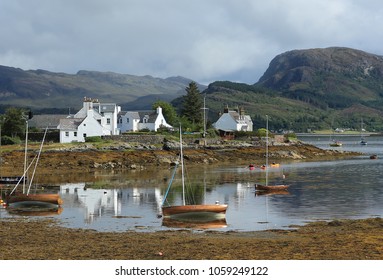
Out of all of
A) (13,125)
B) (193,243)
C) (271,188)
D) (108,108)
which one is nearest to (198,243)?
(193,243)

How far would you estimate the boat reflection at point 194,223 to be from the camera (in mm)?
39375

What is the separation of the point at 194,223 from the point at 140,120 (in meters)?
99.7

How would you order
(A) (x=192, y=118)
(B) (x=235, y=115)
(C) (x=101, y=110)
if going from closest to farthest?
1. (C) (x=101, y=110)
2. (A) (x=192, y=118)
3. (B) (x=235, y=115)

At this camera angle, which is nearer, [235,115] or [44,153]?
[44,153]

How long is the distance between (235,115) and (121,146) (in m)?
74.8

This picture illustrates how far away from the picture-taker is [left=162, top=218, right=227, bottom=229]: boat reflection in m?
39.4

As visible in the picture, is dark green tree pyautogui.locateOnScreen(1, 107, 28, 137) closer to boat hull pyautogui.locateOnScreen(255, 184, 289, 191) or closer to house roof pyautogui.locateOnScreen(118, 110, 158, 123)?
house roof pyautogui.locateOnScreen(118, 110, 158, 123)

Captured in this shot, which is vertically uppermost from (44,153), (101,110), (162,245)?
(101,110)

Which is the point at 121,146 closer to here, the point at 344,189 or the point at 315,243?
the point at 344,189

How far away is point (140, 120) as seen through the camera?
139000mm

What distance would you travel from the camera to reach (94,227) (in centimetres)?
3934

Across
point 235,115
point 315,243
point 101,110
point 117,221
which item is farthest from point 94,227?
point 235,115

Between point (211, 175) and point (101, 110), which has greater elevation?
A: point (101, 110)

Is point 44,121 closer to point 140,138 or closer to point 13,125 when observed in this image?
point 13,125
